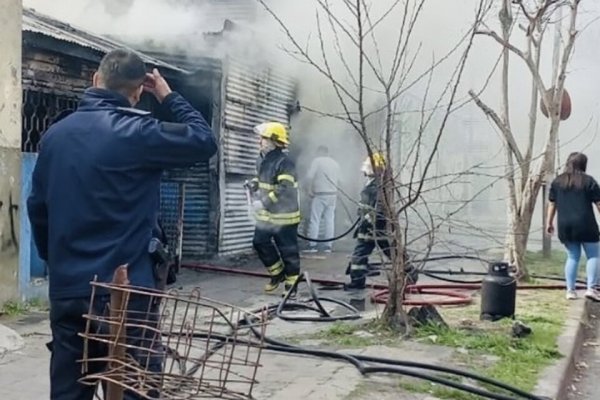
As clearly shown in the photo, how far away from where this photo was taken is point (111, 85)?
3.32 m

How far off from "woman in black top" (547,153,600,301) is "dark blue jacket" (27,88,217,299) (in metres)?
6.73

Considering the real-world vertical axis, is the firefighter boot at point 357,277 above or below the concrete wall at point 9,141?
below

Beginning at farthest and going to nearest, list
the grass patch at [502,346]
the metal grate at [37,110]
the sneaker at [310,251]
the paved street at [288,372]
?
the sneaker at [310,251] < the metal grate at [37,110] < the grass patch at [502,346] < the paved street at [288,372]

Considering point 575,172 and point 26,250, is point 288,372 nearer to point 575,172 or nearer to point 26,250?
point 26,250

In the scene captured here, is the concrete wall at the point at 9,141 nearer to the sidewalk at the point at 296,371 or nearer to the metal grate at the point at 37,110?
the sidewalk at the point at 296,371

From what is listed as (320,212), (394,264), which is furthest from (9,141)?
(320,212)

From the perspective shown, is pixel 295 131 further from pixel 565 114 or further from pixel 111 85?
pixel 111 85

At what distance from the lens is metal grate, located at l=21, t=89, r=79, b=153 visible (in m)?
8.61

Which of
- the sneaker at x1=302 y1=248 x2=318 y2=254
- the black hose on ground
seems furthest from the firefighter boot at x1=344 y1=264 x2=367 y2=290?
the sneaker at x1=302 y1=248 x2=318 y2=254

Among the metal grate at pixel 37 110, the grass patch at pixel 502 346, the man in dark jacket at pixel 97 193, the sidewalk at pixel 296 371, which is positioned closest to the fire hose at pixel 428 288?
the grass patch at pixel 502 346

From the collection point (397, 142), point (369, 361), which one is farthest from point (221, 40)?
point (369, 361)

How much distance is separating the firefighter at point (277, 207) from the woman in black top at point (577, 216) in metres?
2.89

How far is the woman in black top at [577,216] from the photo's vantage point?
914 cm

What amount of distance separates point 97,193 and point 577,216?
23.1ft
